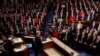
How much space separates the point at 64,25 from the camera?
1094 centimetres

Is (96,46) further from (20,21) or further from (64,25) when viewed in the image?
(20,21)

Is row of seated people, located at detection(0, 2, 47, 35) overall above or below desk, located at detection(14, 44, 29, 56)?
above

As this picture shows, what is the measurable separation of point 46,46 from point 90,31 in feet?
8.62

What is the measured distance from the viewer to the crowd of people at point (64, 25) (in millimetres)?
9031

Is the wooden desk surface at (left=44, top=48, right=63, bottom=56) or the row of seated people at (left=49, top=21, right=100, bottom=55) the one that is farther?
the row of seated people at (left=49, top=21, right=100, bottom=55)

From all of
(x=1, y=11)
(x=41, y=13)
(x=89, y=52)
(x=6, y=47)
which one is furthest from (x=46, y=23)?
(x=6, y=47)

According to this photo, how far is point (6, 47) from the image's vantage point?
19.7 ft

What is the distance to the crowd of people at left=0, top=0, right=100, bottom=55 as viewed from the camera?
9031 mm

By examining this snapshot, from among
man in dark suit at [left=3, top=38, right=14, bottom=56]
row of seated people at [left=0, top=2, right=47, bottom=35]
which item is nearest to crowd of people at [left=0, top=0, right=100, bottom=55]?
row of seated people at [left=0, top=2, right=47, bottom=35]

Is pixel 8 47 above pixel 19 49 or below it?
above

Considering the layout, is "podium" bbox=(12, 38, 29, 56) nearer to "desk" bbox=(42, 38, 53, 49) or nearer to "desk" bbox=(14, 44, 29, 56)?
"desk" bbox=(14, 44, 29, 56)

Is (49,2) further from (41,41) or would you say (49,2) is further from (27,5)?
(41,41)

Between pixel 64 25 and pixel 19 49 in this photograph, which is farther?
pixel 64 25

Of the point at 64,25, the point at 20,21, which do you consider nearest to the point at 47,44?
the point at 64,25
